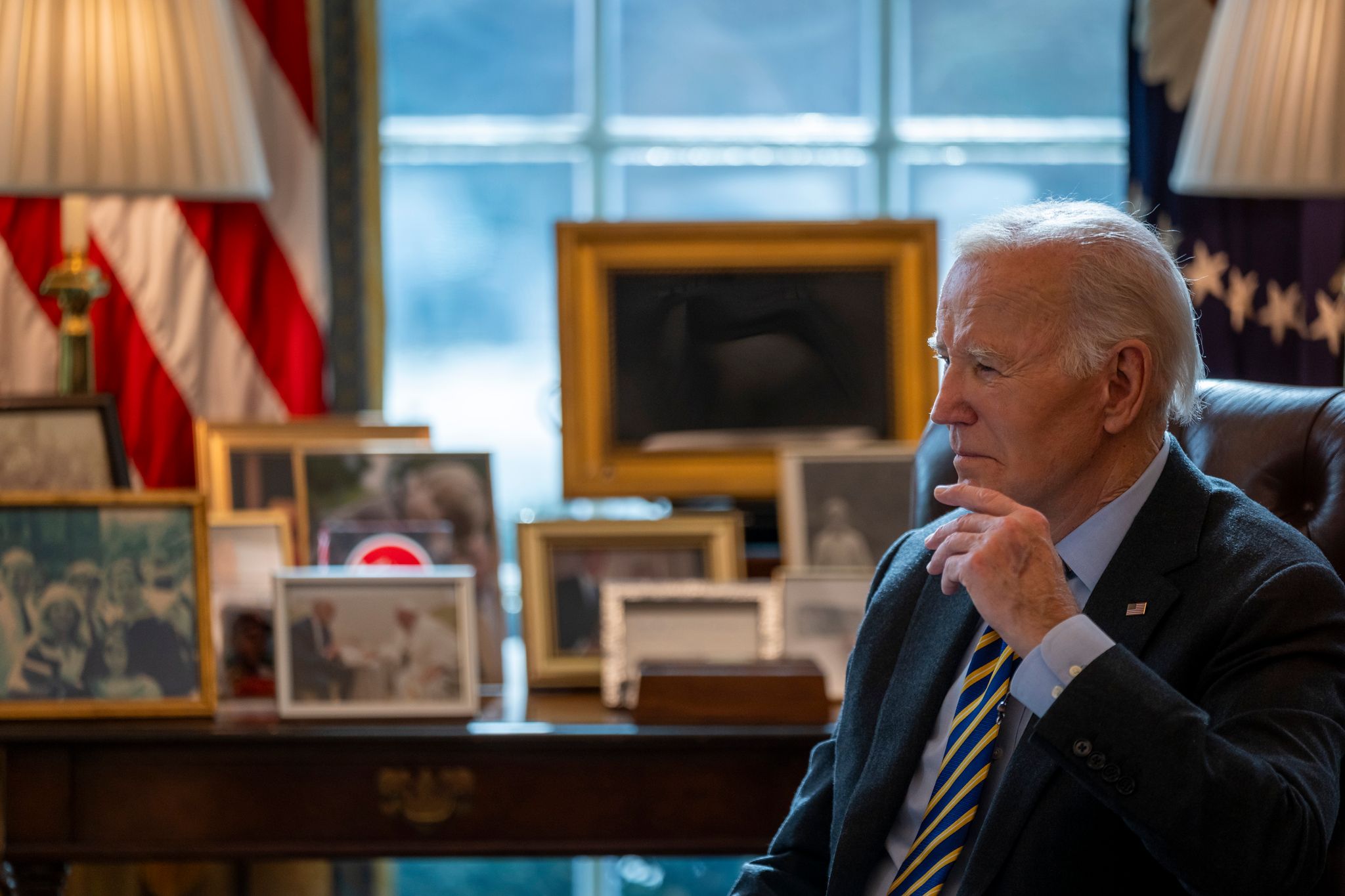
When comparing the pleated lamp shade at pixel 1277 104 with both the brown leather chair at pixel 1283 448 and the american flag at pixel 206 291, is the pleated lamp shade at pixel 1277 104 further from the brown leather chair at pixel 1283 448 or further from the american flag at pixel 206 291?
the american flag at pixel 206 291

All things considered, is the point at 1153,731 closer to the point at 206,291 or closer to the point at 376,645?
the point at 376,645

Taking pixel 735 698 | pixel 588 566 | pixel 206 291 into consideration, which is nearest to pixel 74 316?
pixel 206 291

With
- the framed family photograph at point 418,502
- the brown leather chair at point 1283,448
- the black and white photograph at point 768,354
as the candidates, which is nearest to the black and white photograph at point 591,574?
the framed family photograph at point 418,502

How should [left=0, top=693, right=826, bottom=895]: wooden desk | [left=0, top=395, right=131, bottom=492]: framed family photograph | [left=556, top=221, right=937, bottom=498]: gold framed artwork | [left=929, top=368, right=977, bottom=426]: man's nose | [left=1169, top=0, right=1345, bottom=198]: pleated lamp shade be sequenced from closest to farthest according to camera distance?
1. [left=929, top=368, right=977, bottom=426]: man's nose
2. [left=0, top=693, right=826, bottom=895]: wooden desk
3. [left=1169, top=0, right=1345, bottom=198]: pleated lamp shade
4. [left=0, top=395, right=131, bottom=492]: framed family photograph
5. [left=556, top=221, right=937, bottom=498]: gold framed artwork

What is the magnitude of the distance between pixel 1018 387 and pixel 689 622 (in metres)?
1.06

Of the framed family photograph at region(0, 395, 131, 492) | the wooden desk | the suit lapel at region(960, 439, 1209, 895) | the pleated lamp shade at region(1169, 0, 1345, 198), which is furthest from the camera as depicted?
the framed family photograph at region(0, 395, 131, 492)

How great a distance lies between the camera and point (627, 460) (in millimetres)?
2775

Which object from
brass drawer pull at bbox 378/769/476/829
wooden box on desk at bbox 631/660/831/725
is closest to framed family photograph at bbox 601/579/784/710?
wooden box on desk at bbox 631/660/831/725

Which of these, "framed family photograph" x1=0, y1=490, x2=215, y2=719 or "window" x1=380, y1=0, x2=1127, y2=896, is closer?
"framed family photograph" x1=0, y1=490, x2=215, y2=719

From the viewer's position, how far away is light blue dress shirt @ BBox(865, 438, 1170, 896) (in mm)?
1254

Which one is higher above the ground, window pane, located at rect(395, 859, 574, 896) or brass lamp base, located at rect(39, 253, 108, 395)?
brass lamp base, located at rect(39, 253, 108, 395)

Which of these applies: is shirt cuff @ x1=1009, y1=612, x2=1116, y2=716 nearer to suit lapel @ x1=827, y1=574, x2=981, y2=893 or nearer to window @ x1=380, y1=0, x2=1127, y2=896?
suit lapel @ x1=827, y1=574, x2=981, y2=893

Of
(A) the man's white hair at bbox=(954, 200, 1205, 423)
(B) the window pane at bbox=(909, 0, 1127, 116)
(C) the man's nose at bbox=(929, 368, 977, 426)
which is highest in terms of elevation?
(B) the window pane at bbox=(909, 0, 1127, 116)

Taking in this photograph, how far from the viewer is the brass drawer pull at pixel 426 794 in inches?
86.2
